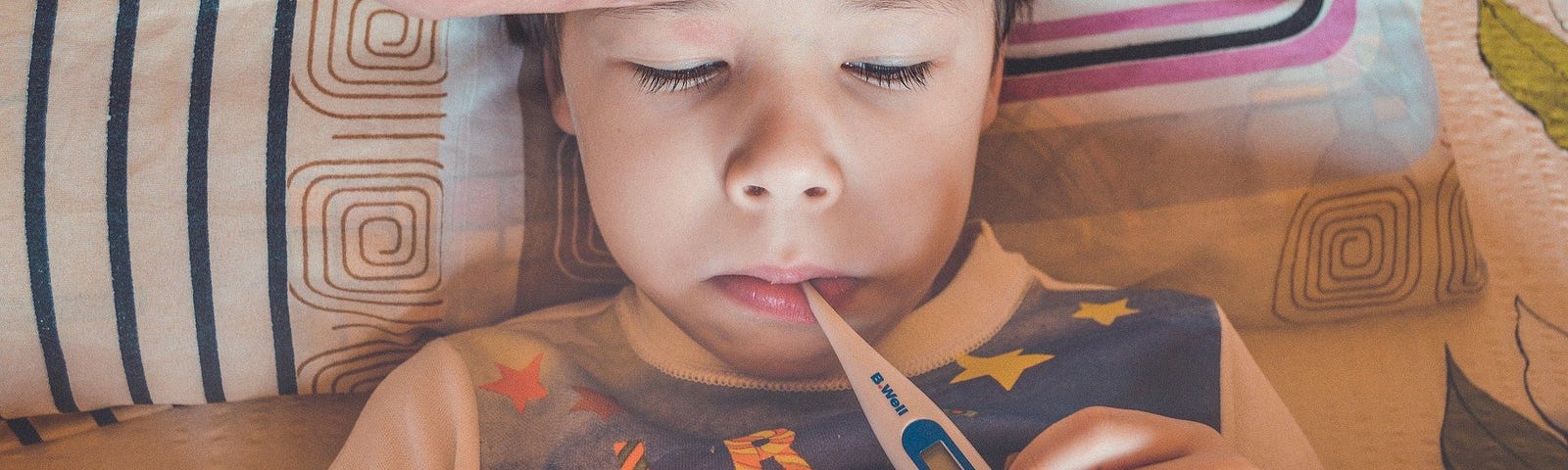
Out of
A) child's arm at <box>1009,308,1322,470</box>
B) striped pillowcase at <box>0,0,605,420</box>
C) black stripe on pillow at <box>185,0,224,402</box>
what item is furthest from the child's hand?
black stripe on pillow at <box>185,0,224,402</box>

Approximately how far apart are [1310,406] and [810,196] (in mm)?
302

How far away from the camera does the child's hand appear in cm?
45

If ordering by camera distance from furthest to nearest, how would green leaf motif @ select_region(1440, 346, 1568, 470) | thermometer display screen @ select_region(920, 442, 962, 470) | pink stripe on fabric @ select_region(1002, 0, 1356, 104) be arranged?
pink stripe on fabric @ select_region(1002, 0, 1356, 104)
green leaf motif @ select_region(1440, 346, 1568, 470)
thermometer display screen @ select_region(920, 442, 962, 470)

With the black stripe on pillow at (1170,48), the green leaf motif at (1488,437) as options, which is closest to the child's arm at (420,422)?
the black stripe on pillow at (1170,48)

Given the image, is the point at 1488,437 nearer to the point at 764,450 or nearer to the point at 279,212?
the point at 764,450

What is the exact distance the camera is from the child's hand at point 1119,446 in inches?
17.8

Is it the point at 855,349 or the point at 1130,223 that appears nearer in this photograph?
the point at 855,349

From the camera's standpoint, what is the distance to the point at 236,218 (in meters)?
0.60

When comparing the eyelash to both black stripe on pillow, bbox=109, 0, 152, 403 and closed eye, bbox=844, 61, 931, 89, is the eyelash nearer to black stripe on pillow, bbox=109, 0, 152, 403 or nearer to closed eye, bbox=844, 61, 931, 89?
closed eye, bbox=844, 61, 931, 89

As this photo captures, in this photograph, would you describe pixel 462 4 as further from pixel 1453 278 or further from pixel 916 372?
pixel 1453 278

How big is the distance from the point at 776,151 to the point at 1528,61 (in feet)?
1.63

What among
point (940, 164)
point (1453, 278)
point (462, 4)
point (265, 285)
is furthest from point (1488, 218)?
point (265, 285)

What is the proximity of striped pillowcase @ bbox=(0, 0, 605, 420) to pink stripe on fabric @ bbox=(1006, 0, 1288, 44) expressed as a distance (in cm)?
34

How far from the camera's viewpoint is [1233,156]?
0.67 metres
